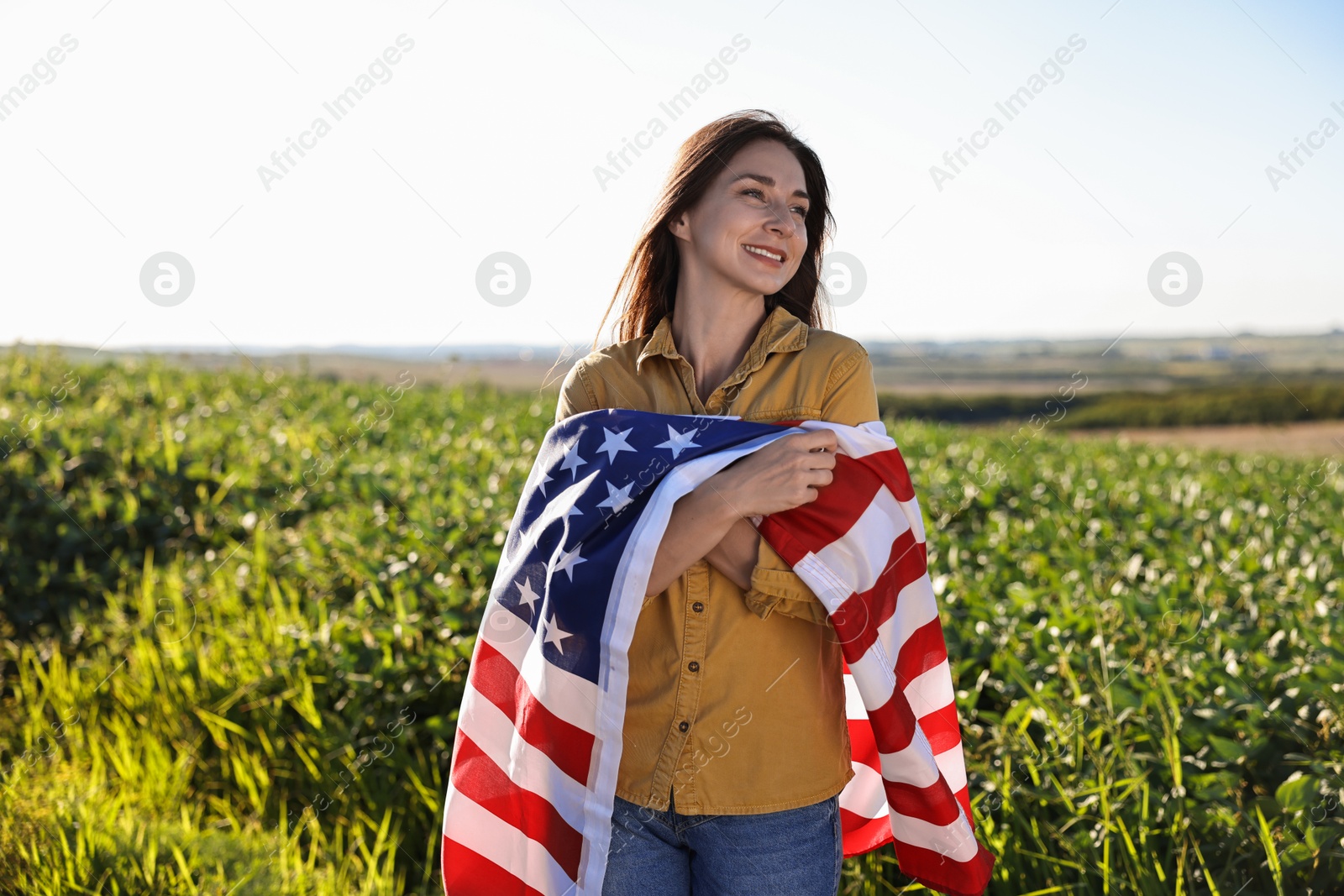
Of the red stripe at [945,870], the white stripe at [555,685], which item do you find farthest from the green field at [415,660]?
the white stripe at [555,685]

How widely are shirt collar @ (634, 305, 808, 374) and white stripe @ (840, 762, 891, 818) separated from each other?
3.15ft

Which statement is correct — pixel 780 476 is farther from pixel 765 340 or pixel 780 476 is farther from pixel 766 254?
pixel 766 254

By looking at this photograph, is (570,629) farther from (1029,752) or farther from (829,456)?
(1029,752)

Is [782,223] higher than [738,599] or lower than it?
higher

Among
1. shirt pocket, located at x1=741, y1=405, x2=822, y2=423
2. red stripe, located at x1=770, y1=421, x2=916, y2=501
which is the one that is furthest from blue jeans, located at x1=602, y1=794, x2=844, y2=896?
shirt pocket, located at x1=741, y1=405, x2=822, y2=423

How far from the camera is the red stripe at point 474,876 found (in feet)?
6.48

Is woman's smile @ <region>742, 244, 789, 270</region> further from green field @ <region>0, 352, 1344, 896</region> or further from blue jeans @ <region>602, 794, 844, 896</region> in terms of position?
green field @ <region>0, 352, 1344, 896</region>

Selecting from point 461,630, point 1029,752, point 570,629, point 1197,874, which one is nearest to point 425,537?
point 461,630

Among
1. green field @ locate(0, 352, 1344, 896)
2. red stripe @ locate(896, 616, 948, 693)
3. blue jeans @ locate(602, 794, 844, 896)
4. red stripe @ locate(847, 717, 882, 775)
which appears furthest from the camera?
green field @ locate(0, 352, 1344, 896)

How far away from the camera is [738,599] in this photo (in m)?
1.83

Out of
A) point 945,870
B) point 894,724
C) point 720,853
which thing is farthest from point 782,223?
point 945,870

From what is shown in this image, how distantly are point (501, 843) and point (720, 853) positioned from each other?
507 millimetres

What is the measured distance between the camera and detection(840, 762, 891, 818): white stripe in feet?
6.97

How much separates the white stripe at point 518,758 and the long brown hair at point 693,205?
88 centimetres
